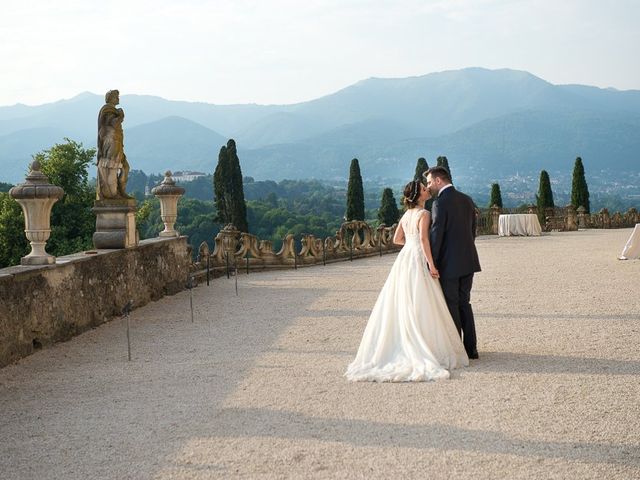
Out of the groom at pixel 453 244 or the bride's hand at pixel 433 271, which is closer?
the bride's hand at pixel 433 271

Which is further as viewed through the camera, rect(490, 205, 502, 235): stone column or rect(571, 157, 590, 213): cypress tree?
rect(571, 157, 590, 213): cypress tree

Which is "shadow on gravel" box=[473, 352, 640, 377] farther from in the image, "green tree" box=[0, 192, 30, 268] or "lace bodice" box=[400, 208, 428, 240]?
"green tree" box=[0, 192, 30, 268]

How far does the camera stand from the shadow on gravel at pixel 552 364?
24.0 feet

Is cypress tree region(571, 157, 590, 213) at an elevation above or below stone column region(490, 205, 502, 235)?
above

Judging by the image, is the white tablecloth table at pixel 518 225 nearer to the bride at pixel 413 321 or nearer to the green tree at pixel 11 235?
the green tree at pixel 11 235

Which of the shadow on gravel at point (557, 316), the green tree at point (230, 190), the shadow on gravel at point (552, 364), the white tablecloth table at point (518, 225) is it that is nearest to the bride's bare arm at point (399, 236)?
the shadow on gravel at point (552, 364)

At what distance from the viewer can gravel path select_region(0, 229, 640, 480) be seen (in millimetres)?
4910

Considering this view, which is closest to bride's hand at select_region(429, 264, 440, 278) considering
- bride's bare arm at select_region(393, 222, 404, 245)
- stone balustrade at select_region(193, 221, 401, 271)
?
bride's bare arm at select_region(393, 222, 404, 245)

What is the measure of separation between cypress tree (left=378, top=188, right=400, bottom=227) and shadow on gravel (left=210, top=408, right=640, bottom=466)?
4181 centimetres

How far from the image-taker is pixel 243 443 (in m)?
5.31

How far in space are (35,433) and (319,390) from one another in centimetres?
224

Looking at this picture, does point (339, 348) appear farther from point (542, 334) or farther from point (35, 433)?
point (35, 433)

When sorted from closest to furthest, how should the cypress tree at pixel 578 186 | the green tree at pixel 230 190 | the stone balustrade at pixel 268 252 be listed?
1. the stone balustrade at pixel 268 252
2. the green tree at pixel 230 190
3. the cypress tree at pixel 578 186

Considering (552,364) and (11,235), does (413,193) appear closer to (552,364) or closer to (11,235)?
(552,364)
